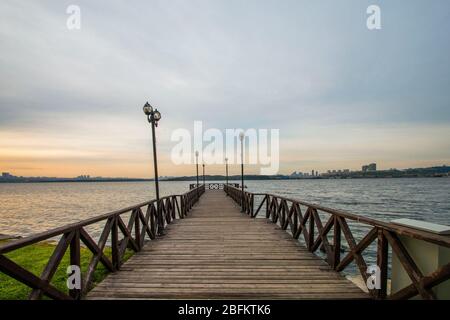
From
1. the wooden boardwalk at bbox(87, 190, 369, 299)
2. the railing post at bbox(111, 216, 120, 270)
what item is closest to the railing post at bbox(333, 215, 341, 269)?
the wooden boardwalk at bbox(87, 190, 369, 299)

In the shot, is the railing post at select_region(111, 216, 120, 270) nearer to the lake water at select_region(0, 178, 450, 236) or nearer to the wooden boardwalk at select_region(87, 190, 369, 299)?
the wooden boardwalk at select_region(87, 190, 369, 299)

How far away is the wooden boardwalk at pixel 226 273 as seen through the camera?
366 centimetres

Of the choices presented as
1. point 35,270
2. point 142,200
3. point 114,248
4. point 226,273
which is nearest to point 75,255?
point 114,248

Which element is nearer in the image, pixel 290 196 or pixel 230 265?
pixel 230 265

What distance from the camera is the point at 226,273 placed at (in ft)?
14.5

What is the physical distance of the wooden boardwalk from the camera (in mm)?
3662

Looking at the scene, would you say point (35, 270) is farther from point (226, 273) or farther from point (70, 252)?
point (226, 273)

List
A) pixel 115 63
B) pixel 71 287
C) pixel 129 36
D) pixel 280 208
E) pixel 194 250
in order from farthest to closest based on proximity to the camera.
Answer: pixel 115 63, pixel 129 36, pixel 280 208, pixel 194 250, pixel 71 287

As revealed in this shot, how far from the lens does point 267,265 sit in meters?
4.82

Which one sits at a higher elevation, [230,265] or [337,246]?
[337,246]

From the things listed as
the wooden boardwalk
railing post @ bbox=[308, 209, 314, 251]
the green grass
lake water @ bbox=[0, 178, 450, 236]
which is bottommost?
lake water @ bbox=[0, 178, 450, 236]
